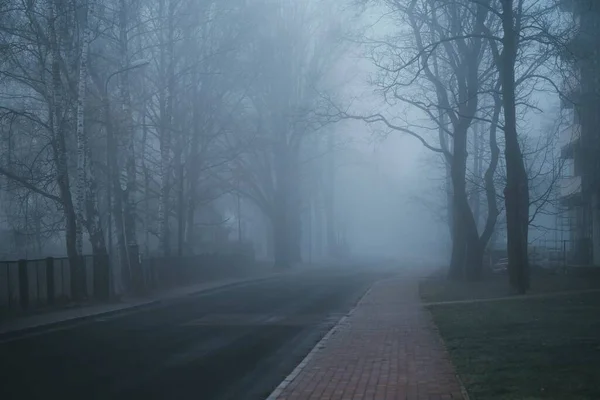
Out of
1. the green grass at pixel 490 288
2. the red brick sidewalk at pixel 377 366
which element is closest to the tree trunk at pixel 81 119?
the red brick sidewalk at pixel 377 366

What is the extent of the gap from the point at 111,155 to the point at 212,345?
49.6 ft

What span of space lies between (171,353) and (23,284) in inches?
400

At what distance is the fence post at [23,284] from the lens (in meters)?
23.0

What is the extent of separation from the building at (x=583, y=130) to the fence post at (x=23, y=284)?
15.5 m

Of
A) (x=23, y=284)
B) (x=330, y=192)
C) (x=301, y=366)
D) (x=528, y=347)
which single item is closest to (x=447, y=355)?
(x=528, y=347)

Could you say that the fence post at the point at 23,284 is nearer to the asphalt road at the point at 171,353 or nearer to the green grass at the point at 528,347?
the asphalt road at the point at 171,353

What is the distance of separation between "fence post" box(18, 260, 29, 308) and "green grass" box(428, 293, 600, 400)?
11.2m

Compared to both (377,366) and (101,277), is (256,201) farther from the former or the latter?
(377,366)

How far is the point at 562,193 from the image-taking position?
5206 centimetres

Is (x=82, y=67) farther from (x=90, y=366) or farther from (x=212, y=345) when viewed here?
(x=90, y=366)

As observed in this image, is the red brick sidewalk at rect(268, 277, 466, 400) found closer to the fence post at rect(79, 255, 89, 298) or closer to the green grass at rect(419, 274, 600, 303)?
the green grass at rect(419, 274, 600, 303)

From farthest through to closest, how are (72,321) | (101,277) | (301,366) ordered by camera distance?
(101,277), (72,321), (301,366)

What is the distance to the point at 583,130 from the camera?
1508 inches

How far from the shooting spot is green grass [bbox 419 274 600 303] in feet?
82.7
